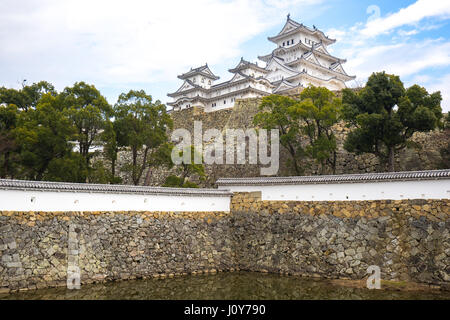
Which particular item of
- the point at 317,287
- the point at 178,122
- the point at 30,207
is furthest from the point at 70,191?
the point at 178,122

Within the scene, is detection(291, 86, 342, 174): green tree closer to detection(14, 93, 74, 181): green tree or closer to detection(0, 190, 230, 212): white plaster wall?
detection(0, 190, 230, 212): white plaster wall

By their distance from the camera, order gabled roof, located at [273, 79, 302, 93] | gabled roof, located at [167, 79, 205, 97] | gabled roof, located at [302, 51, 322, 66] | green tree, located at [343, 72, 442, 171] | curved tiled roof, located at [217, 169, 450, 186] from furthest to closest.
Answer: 1. gabled roof, located at [167, 79, 205, 97]
2. gabled roof, located at [302, 51, 322, 66]
3. gabled roof, located at [273, 79, 302, 93]
4. green tree, located at [343, 72, 442, 171]
5. curved tiled roof, located at [217, 169, 450, 186]

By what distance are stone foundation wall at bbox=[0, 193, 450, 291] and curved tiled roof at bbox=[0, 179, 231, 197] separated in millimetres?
672

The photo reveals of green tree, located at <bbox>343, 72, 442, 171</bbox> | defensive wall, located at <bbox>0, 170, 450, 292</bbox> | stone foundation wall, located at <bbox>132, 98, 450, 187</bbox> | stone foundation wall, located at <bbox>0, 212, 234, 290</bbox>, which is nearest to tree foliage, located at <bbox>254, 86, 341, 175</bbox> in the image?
stone foundation wall, located at <bbox>132, 98, 450, 187</bbox>

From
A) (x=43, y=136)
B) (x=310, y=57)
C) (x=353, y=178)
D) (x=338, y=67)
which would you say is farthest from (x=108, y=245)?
(x=338, y=67)

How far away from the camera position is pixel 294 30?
1180 inches

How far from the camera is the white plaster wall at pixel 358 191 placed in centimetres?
1048

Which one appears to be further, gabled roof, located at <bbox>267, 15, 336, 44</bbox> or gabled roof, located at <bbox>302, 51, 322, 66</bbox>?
gabled roof, located at <bbox>267, 15, 336, 44</bbox>

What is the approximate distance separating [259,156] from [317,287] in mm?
10957

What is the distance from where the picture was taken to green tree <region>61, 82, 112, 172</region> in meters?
15.0

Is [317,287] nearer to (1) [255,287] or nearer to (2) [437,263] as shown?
(1) [255,287]

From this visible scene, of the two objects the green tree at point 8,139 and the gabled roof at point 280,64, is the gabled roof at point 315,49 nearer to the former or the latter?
the gabled roof at point 280,64

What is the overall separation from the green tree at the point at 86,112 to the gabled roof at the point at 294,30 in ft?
62.2
